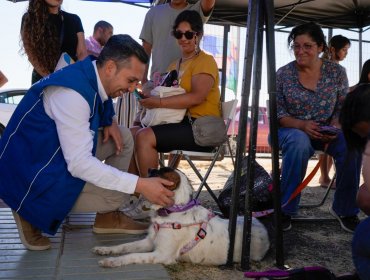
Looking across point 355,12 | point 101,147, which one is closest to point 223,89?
point 355,12

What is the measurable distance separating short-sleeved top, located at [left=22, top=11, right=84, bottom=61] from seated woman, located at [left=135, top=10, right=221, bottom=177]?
79 cm

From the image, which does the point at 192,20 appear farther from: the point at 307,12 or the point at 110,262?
the point at 307,12

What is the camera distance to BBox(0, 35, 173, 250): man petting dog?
7.95 feet

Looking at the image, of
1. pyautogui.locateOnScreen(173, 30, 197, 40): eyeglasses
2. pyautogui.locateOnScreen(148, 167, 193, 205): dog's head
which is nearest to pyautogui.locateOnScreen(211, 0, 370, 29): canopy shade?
pyautogui.locateOnScreen(173, 30, 197, 40): eyeglasses

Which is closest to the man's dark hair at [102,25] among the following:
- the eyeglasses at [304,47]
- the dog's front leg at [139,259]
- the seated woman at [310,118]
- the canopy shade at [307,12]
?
the canopy shade at [307,12]

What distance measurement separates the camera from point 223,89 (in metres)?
6.99

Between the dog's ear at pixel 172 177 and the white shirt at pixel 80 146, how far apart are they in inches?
10.4

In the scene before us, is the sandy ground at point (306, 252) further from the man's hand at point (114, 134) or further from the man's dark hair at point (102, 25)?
the man's dark hair at point (102, 25)

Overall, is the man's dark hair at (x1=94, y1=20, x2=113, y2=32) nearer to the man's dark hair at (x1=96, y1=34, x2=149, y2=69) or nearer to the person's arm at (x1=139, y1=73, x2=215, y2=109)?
the person's arm at (x1=139, y1=73, x2=215, y2=109)

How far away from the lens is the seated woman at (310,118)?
3627 mm

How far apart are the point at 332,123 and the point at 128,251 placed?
227cm

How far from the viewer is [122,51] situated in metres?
2.52

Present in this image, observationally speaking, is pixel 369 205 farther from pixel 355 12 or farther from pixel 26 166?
pixel 355 12

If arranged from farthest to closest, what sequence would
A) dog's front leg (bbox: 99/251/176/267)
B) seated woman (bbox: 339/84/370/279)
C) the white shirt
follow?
dog's front leg (bbox: 99/251/176/267) → the white shirt → seated woman (bbox: 339/84/370/279)
